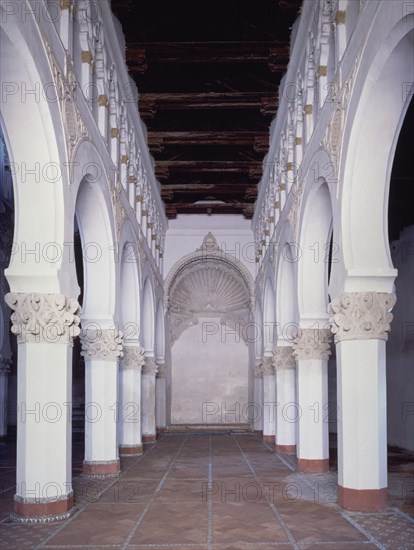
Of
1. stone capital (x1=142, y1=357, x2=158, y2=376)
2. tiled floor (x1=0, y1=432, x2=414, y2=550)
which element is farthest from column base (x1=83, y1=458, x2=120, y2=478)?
stone capital (x1=142, y1=357, x2=158, y2=376)

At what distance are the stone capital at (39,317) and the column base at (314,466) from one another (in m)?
6.13

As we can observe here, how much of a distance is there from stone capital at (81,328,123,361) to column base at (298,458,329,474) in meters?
4.12

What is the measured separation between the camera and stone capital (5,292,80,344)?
29.6ft

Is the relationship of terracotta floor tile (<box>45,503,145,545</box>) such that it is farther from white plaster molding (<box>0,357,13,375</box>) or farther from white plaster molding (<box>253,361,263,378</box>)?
white plaster molding (<box>253,361,263,378</box>)

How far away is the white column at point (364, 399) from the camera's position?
365 inches

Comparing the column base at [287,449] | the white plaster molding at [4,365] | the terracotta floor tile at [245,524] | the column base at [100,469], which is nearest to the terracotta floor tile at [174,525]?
the terracotta floor tile at [245,524]

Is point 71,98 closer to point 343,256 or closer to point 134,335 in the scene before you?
point 343,256

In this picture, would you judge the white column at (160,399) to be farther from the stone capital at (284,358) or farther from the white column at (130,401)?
the stone capital at (284,358)

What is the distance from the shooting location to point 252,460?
1617 centimetres

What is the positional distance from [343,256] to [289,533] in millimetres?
3595

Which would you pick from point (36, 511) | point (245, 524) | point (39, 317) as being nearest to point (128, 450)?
point (36, 511)

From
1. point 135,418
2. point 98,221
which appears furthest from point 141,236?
point 98,221

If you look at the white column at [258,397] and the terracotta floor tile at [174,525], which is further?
the white column at [258,397]

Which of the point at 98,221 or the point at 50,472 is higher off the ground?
the point at 98,221
